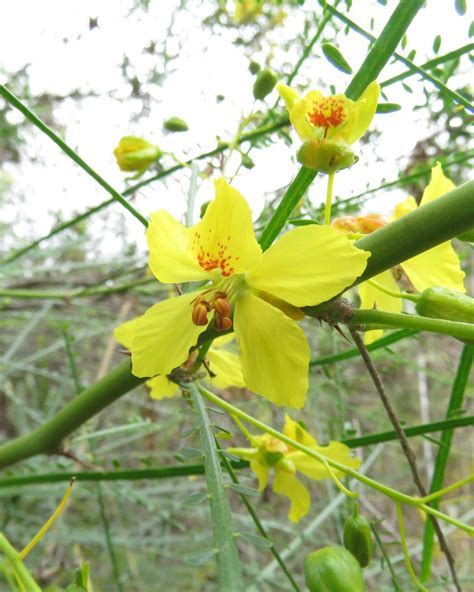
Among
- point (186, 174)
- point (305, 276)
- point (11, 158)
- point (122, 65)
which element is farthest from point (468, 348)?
point (11, 158)

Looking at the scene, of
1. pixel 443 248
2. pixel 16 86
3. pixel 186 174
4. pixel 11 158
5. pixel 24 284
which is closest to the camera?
pixel 443 248

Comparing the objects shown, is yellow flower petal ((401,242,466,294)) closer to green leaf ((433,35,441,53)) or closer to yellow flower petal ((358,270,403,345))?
yellow flower petal ((358,270,403,345))

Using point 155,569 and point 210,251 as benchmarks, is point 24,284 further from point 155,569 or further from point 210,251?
point 210,251

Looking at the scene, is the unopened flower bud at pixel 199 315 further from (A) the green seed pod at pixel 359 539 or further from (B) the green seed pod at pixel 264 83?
(B) the green seed pod at pixel 264 83

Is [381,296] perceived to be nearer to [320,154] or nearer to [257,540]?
[320,154]

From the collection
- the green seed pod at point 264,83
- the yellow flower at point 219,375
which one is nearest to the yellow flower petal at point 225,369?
the yellow flower at point 219,375
